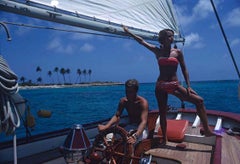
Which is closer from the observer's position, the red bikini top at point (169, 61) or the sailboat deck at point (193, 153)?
the sailboat deck at point (193, 153)

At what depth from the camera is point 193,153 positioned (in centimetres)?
396

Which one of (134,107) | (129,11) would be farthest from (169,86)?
(129,11)

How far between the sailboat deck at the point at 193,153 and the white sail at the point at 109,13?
2020 millimetres

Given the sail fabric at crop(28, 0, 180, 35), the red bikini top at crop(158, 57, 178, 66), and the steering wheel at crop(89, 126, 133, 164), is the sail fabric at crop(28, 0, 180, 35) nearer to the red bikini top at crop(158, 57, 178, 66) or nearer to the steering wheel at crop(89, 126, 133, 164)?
the red bikini top at crop(158, 57, 178, 66)

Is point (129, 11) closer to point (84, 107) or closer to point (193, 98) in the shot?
point (193, 98)

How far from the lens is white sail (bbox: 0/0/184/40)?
11.8ft

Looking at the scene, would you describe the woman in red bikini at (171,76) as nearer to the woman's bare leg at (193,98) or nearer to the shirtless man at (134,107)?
the woman's bare leg at (193,98)

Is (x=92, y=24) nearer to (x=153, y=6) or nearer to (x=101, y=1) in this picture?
(x=101, y=1)

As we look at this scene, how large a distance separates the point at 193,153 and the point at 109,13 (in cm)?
261

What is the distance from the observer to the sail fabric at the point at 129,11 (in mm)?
4016

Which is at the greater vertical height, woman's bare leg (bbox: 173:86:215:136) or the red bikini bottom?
the red bikini bottom

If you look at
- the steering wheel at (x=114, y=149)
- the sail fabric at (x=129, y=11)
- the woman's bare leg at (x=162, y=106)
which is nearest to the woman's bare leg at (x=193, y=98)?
the woman's bare leg at (x=162, y=106)

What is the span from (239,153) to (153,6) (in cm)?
305

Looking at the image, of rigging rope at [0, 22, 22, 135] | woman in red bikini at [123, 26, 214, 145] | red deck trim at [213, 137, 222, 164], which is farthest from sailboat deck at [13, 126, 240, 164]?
rigging rope at [0, 22, 22, 135]
